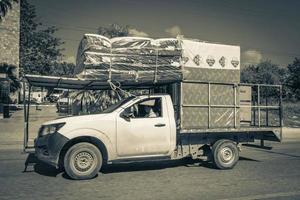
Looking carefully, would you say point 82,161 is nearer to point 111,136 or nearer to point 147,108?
point 111,136

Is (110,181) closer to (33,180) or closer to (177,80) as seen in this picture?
(33,180)

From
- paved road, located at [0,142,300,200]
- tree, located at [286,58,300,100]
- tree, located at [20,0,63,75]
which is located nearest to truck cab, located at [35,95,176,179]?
paved road, located at [0,142,300,200]

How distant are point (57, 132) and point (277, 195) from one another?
4652 mm

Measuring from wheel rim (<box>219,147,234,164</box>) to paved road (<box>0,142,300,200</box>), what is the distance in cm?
33

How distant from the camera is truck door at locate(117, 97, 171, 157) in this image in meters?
8.23

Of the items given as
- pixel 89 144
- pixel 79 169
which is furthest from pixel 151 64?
pixel 79 169

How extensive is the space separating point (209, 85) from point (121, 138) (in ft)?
9.18

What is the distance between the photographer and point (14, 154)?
12.0m

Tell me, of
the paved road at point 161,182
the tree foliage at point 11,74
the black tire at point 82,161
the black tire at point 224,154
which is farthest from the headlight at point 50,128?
the tree foliage at point 11,74

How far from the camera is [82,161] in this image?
26.0ft

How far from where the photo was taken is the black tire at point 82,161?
780 cm

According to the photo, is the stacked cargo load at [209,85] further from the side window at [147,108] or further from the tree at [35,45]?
the tree at [35,45]

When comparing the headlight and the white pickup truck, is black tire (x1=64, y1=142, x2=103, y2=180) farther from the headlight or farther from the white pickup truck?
the headlight

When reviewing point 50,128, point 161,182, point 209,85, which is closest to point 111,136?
point 50,128
